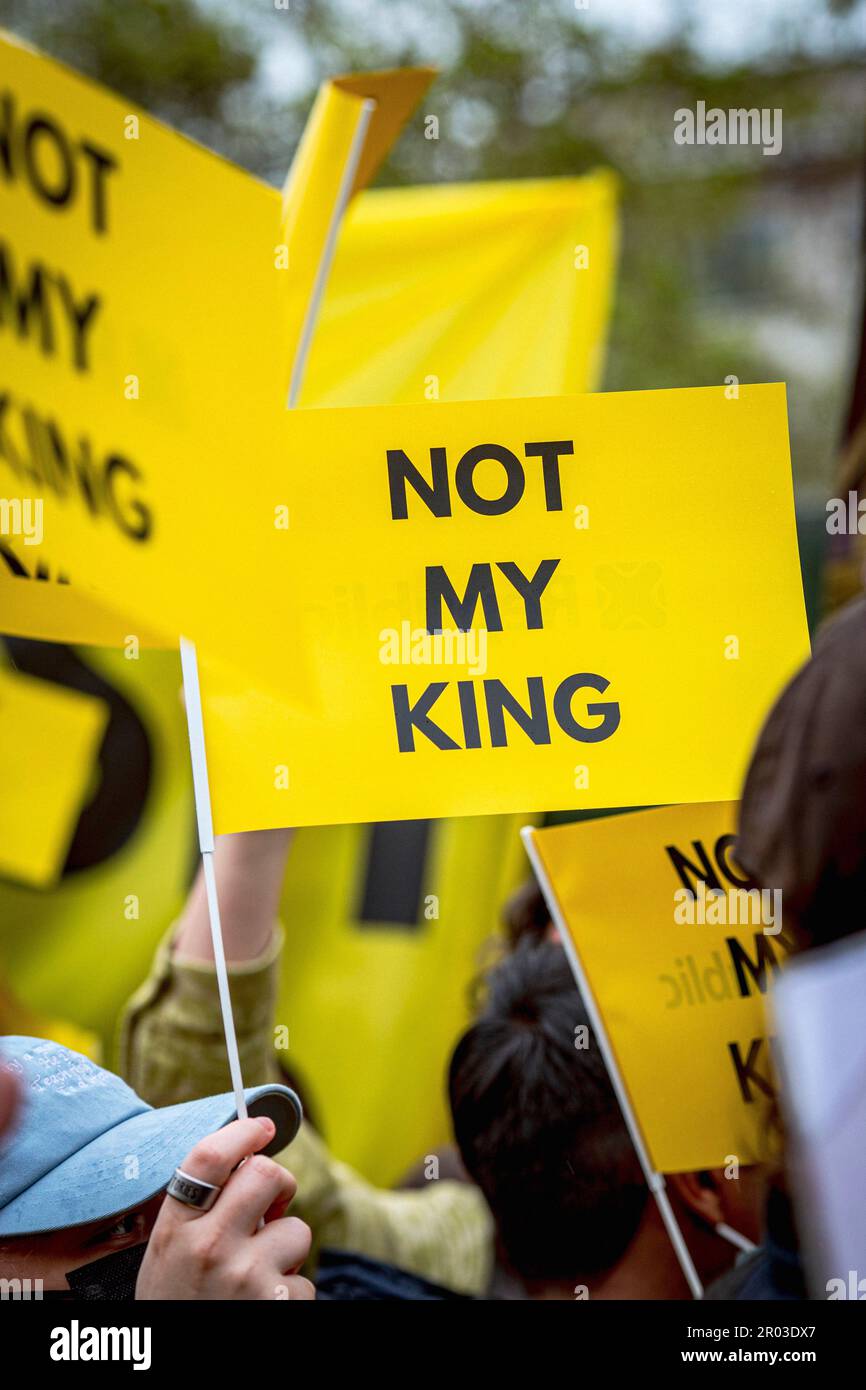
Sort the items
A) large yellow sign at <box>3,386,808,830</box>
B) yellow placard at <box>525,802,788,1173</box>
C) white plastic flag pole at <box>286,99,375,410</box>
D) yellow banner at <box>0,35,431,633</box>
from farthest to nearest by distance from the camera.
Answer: white plastic flag pole at <box>286,99,375,410</box>, yellow placard at <box>525,802,788,1173</box>, large yellow sign at <box>3,386,808,830</box>, yellow banner at <box>0,35,431,633</box>

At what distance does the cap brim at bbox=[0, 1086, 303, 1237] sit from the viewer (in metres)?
1.46

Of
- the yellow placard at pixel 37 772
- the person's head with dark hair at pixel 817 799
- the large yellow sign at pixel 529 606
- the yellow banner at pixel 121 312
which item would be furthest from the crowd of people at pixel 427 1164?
the yellow placard at pixel 37 772

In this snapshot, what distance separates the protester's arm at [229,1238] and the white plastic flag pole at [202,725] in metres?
0.10

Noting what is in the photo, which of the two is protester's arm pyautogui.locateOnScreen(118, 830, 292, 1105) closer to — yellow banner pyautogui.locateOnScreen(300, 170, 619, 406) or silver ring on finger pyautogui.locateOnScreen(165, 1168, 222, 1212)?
silver ring on finger pyautogui.locateOnScreen(165, 1168, 222, 1212)

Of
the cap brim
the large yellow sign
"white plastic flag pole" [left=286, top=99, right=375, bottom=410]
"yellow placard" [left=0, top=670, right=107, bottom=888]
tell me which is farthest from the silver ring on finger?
"yellow placard" [left=0, top=670, right=107, bottom=888]

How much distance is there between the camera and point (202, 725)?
5.34ft

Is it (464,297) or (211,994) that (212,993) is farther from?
(464,297)

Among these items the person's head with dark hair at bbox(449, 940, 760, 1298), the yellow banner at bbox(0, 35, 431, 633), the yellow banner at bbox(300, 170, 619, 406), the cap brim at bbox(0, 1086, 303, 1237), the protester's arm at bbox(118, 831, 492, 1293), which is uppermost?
the yellow banner at bbox(300, 170, 619, 406)

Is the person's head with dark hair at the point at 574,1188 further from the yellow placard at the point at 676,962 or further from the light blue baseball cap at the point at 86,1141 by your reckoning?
the light blue baseball cap at the point at 86,1141

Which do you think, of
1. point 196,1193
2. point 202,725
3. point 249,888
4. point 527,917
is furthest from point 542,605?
point 527,917

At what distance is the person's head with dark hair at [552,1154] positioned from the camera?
1.82 m

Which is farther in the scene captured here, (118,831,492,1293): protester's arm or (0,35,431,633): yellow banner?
(118,831,492,1293): protester's arm

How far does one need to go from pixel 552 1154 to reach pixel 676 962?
0.30m
